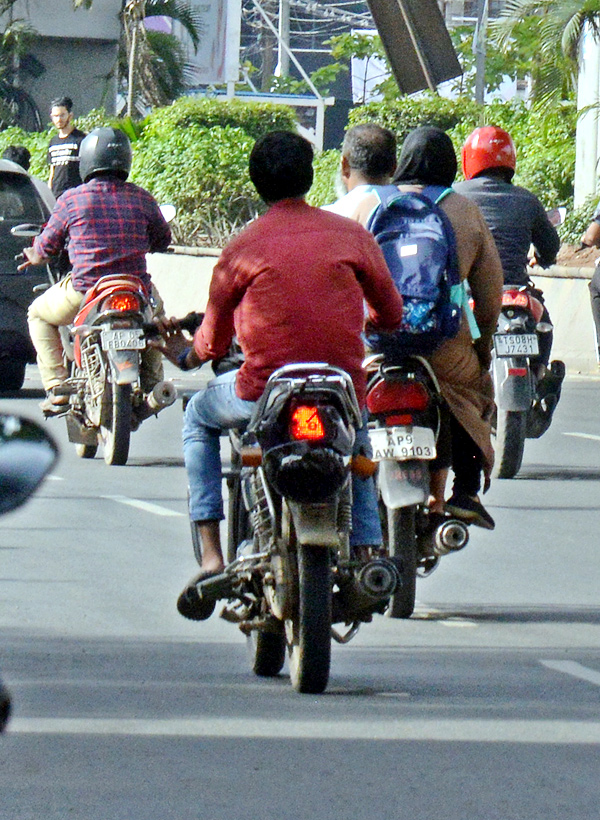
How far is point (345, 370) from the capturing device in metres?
6.02

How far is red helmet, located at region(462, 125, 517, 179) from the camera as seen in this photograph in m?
9.72

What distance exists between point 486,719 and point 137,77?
36663 millimetres

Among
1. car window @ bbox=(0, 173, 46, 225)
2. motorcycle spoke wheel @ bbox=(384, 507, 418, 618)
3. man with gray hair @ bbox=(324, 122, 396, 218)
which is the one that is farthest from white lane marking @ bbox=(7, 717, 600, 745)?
car window @ bbox=(0, 173, 46, 225)

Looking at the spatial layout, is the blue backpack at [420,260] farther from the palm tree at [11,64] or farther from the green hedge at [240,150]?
the palm tree at [11,64]

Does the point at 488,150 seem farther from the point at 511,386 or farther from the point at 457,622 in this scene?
the point at 457,622

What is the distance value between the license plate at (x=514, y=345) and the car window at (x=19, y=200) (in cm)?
619

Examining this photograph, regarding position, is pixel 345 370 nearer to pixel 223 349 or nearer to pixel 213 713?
pixel 223 349

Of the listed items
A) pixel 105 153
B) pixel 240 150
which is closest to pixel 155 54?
pixel 240 150

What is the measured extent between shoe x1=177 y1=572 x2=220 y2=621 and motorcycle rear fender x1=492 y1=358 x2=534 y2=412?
4849mm

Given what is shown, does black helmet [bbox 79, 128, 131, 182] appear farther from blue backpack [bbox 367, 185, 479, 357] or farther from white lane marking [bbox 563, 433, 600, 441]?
blue backpack [bbox 367, 185, 479, 357]

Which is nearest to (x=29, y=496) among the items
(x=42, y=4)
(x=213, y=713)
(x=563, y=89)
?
(x=213, y=713)

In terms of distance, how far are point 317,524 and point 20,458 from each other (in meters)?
3.30

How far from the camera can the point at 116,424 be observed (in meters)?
11.3

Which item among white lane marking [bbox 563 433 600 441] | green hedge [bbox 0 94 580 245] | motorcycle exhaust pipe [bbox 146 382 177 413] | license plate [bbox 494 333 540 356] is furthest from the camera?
green hedge [bbox 0 94 580 245]
